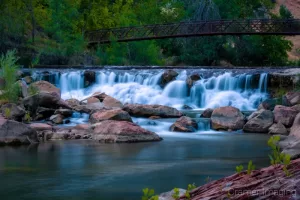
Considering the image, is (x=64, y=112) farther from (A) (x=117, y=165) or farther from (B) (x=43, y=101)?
(A) (x=117, y=165)

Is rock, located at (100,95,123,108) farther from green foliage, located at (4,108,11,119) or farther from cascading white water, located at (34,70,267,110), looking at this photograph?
green foliage, located at (4,108,11,119)

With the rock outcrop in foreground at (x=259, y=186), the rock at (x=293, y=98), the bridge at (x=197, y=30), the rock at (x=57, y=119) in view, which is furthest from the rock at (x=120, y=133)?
the bridge at (x=197, y=30)

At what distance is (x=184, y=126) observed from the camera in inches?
653

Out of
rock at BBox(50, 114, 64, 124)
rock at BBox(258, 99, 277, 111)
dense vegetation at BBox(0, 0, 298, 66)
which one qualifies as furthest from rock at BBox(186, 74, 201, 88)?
dense vegetation at BBox(0, 0, 298, 66)

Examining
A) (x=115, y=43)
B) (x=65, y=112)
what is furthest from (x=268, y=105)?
(x=115, y=43)

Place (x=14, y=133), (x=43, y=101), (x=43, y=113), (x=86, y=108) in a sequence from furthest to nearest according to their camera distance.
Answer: (x=86, y=108) < (x=43, y=101) < (x=43, y=113) < (x=14, y=133)

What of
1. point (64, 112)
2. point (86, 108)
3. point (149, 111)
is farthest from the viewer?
point (149, 111)

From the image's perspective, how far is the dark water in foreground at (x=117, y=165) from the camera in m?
8.77

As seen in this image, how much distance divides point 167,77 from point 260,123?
30.5 feet

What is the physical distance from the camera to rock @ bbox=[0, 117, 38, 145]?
13656mm

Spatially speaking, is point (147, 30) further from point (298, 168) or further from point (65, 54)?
point (298, 168)

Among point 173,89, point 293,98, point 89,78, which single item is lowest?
point 173,89

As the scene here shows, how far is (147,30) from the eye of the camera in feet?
139

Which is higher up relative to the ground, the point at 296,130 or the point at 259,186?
the point at 259,186
